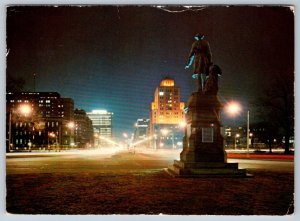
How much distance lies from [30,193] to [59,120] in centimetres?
6968

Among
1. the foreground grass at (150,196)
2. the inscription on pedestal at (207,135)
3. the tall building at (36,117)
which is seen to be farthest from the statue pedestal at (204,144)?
the tall building at (36,117)

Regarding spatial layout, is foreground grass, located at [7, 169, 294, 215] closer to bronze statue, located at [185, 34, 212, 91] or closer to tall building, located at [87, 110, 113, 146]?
bronze statue, located at [185, 34, 212, 91]

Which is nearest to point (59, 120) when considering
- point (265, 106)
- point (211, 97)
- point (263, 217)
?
point (265, 106)

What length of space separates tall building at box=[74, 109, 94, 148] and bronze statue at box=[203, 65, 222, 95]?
8244cm

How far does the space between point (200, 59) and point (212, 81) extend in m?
1.11

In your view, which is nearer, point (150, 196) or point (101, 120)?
point (150, 196)

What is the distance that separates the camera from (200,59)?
54.3 feet

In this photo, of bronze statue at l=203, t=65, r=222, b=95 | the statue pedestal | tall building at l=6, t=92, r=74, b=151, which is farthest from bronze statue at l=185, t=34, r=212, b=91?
tall building at l=6, t=92, r=74, b=151

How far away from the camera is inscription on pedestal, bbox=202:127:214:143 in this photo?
51.2 ft

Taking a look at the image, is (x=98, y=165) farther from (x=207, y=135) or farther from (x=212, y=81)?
(x=212, y=81)

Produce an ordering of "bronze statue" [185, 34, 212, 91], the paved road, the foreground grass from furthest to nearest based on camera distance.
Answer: the paved road < "bronze statue" [185, 34, 212, 91] < the foreground grass

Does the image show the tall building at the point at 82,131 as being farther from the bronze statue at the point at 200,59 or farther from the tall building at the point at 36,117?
the bronze statue at the point at 200,59

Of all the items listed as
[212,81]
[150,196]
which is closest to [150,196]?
[150,196]

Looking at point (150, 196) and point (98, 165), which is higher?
point (150, 196)
